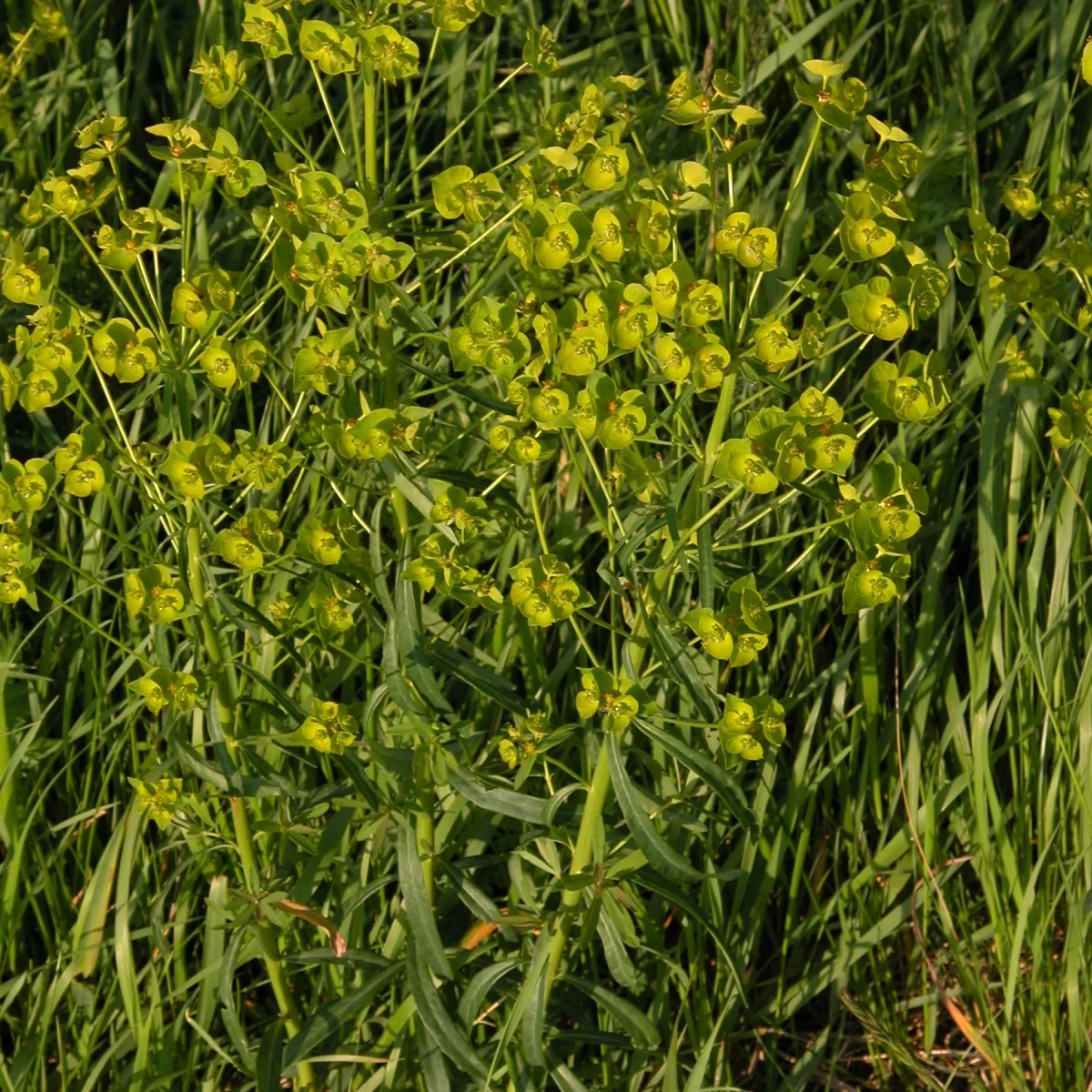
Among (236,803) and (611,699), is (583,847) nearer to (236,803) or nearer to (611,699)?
(611,699)

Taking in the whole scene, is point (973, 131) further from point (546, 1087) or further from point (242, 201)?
point (546, 1087)

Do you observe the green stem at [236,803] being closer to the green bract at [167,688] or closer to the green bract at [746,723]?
the green bract at [167,688]

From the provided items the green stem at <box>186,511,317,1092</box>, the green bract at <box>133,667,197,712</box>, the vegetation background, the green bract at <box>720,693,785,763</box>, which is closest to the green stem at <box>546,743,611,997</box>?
the vegetation background

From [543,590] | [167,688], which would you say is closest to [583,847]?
[543,590]

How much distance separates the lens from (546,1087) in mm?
2258

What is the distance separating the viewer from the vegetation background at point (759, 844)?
202cm

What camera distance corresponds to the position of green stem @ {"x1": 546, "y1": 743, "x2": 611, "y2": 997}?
172 cm

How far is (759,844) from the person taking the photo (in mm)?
2266

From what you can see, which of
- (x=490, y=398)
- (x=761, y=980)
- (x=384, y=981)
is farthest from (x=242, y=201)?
(x=761, y=980)

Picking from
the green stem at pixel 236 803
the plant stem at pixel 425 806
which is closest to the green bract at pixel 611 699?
the plant stem at pixel 425 806

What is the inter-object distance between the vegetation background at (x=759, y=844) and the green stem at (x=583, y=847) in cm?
4

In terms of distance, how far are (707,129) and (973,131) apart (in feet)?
3.56

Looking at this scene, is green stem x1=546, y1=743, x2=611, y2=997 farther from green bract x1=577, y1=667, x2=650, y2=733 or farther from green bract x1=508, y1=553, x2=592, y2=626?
green bract x1=508, y1=553, x2=592, y2=626

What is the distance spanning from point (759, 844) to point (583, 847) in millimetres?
606
